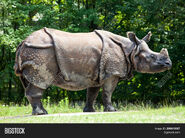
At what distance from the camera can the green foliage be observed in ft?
53.9

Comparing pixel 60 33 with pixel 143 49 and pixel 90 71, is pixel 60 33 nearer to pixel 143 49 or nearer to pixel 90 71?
pixel 90 71

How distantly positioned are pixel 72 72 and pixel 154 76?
8619mm

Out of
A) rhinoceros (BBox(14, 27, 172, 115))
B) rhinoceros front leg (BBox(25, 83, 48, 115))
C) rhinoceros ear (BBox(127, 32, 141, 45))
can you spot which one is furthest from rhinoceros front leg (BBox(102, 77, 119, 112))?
rhinoceros front leg (BBox(25, 83, 48, 115))

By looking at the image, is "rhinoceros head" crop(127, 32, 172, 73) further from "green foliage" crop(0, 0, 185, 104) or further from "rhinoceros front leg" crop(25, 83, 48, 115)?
"green foliage" crop(0, 0, 185, 104)

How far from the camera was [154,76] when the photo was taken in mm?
17094

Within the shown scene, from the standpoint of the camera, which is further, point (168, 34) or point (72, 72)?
point (168, 34)

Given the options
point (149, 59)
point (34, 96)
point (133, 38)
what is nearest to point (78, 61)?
point (34, 96)

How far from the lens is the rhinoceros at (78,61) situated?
29.2 feet

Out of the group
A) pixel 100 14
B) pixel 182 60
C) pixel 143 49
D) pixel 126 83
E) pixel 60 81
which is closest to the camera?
pixel 60 81

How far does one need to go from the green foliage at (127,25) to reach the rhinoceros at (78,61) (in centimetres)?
617

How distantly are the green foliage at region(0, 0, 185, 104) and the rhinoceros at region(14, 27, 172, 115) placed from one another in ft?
20.3

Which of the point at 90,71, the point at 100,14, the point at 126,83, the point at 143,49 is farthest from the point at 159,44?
the point at 90,71

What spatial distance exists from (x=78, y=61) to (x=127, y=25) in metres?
9.69

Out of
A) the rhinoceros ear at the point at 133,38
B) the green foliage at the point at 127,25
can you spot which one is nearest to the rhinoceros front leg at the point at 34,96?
the rhinoceros ear at the point at 133,38
